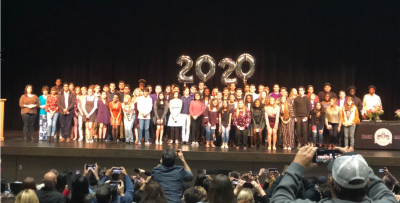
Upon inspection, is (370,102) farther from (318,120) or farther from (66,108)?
(66,108)

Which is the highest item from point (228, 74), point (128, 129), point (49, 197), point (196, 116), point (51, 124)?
point (228, 74)

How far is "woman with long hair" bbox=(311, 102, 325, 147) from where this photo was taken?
1065cm

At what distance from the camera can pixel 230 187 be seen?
398 cm

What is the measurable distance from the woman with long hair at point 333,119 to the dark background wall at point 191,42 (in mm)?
4013

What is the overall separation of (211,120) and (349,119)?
3501 mm

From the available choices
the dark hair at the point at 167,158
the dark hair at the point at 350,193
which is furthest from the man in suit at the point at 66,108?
the dark hair at the point at 350,193

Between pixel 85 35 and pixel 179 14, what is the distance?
348 centimetres

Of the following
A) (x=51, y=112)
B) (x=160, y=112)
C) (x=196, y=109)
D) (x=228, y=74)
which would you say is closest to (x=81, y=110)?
(x=51, y=112)

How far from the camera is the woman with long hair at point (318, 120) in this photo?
10648mm

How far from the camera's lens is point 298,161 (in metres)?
2.09

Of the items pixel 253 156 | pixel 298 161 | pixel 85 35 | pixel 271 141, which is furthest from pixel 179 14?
pixel 298 161

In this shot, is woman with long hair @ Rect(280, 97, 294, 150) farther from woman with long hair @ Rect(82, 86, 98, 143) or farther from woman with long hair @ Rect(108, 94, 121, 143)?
woman with long hair @ Rect(82, 86, 98, 143)

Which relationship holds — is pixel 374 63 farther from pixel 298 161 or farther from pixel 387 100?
pixel 298 161

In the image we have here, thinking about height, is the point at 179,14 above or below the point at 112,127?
above
